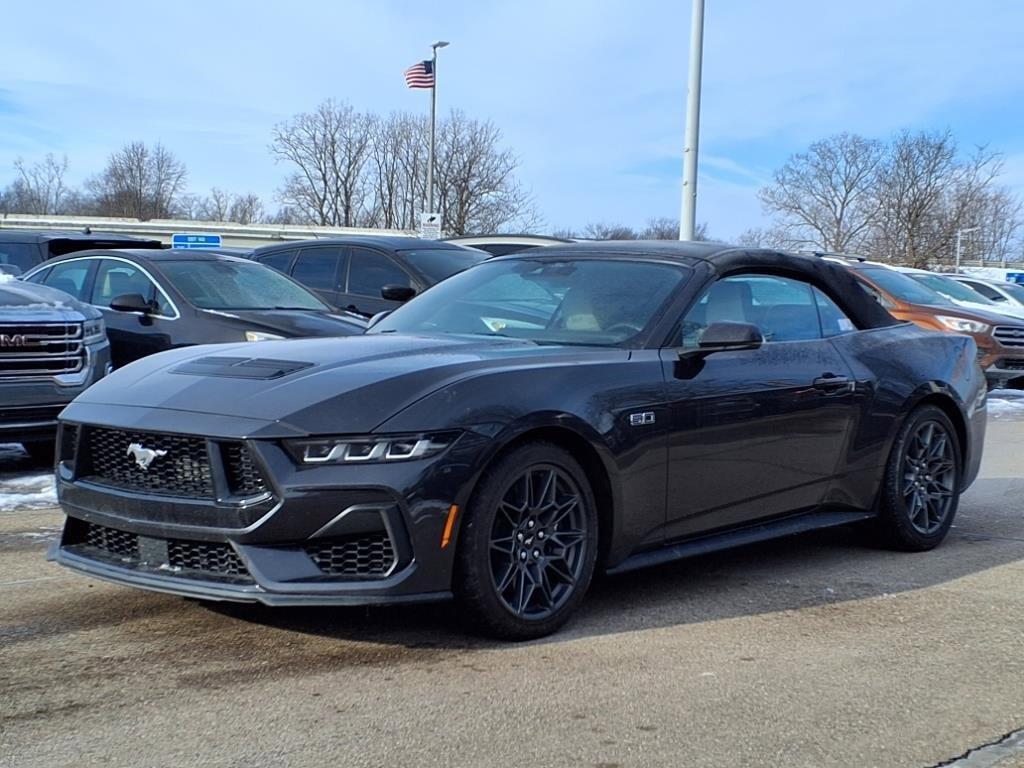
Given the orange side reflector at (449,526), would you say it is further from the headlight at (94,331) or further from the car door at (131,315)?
the car door at (131,315)

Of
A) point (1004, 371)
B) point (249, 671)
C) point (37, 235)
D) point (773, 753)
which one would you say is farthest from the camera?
point (1004, 371)

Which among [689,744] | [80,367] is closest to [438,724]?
[689,744]

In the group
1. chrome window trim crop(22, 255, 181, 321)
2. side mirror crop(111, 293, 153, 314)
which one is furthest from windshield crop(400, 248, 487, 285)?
side mirror crop(111, 293, 153, 314)

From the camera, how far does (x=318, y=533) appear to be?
3902 millimetres

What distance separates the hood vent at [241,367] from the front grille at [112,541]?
0.64 m

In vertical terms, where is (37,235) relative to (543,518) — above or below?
above

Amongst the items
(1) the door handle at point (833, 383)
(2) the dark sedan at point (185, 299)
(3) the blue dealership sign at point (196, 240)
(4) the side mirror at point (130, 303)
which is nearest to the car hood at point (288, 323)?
(2) the dark sedan at point (185, 299)

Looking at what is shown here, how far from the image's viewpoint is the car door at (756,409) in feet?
16.1

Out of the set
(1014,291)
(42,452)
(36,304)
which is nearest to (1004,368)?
(1014,291)

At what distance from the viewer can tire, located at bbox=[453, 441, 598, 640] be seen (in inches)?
162

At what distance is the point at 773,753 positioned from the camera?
133 inches

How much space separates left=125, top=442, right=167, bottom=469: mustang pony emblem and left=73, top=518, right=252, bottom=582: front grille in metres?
0.26

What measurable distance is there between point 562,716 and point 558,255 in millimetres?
2704

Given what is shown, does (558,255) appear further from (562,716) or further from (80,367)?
(80,367)
